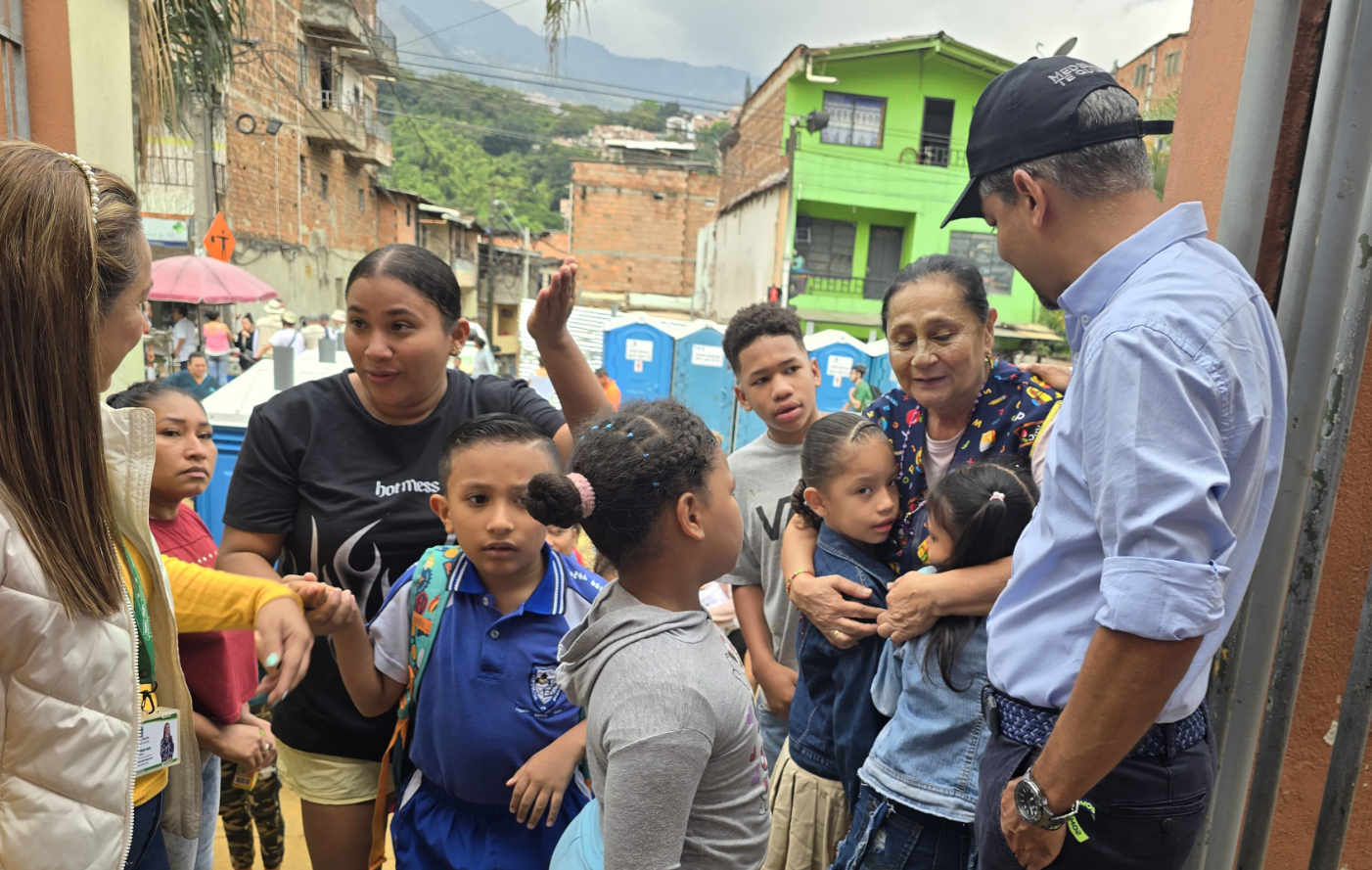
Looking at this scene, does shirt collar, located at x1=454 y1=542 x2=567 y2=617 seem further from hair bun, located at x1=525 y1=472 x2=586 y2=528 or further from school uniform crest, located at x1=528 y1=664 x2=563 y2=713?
hair bun, located at x1=525 y1=472 x2=586 y2=528

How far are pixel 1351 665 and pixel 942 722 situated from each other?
2.67 feet

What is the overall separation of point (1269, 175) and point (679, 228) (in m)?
30.4

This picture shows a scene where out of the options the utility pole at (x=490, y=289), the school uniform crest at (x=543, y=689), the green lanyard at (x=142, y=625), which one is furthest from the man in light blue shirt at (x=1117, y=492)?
the utility pole at (x=490, y=289)

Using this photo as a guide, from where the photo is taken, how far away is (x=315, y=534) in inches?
80.0

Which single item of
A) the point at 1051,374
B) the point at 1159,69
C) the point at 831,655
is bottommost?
the point at 831,655

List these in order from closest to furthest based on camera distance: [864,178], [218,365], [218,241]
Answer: [218,241] < [218,365] < [864,178]

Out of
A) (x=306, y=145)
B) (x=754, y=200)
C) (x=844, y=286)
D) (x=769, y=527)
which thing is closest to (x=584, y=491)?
(x=769, y=527)

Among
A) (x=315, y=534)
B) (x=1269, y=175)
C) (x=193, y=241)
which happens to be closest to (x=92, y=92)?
(x=315, y=534)

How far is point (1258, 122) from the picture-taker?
5.81 ft

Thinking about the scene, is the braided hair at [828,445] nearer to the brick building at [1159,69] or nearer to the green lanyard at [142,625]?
the green lanyard at [142,625]

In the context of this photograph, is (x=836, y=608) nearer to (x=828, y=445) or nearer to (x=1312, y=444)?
(x=828, y=445)

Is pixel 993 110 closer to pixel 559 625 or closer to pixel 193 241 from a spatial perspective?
pixel 559 625

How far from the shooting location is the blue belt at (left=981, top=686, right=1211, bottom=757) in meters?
1.38

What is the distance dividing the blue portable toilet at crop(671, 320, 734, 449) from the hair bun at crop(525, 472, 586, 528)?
11305mm
